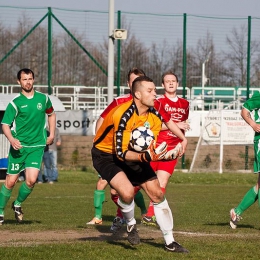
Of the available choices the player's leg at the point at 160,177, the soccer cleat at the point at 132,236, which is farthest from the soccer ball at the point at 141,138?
the player's leg at the point at 160,177

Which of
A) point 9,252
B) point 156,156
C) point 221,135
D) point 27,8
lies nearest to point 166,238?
point 156,156

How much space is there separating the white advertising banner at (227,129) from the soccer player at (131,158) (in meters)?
17.2

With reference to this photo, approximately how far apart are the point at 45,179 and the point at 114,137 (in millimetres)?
15670

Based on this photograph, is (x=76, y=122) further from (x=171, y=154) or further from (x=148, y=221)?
(x=171, y=154)

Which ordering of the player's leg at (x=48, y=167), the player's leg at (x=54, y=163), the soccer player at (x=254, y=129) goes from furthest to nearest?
the player's leg at (x=54, y=163) < the player's leg at (x=48, y=167) < the soccer player at (x=254, y=129)

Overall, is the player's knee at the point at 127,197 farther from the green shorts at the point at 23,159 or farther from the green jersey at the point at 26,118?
the green jersey at the point at 26,118

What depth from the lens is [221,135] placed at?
25.5 m

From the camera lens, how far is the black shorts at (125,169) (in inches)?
332

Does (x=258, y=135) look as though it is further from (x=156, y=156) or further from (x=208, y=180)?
(x=208, y=180)

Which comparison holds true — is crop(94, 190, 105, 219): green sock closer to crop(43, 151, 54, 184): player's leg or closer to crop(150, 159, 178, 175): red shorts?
crop(150, 159, 178, 175): red shorts

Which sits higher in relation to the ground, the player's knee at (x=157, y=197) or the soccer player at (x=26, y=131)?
the soccer player at (x=26, y=131)

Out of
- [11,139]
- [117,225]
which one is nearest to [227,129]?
[11,139]

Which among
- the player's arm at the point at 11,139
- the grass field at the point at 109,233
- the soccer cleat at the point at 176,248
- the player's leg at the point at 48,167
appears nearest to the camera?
the grass field at the point at 109,233

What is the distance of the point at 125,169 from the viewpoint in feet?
28.0
